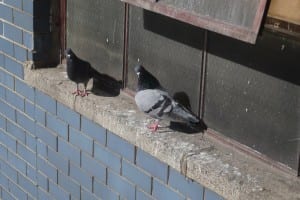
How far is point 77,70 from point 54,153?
2.43ft

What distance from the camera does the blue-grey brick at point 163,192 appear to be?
372 centimetres

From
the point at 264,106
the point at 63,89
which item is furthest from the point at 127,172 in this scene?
the point at 264,106

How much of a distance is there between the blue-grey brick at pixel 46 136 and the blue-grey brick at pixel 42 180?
0.89 ft

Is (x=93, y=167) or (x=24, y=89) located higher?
(x=24, y=89)

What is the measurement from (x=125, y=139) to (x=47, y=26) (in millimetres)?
1209

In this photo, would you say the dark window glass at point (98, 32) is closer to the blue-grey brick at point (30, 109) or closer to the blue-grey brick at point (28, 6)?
the blue-grey brick at point (28, 6)

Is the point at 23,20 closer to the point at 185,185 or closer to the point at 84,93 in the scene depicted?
the point at 84,93

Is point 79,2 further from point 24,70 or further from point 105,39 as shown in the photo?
point 24,70

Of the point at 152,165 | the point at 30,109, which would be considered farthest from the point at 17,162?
the point at 152,165

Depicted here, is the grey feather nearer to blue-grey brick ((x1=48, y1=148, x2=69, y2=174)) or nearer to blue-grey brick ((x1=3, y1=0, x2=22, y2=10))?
blue-grey brick ((x1=48, y1=148, x2=69, y2=174))

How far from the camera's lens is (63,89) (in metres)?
4.51

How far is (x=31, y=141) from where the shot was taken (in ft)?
16.7

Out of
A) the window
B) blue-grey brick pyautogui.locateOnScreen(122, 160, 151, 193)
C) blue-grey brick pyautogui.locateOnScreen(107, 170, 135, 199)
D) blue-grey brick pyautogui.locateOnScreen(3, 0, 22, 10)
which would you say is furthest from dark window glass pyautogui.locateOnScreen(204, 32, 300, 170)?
blue-grey brick pyautogui.locateOnScreen(3, 0, 22, 10)

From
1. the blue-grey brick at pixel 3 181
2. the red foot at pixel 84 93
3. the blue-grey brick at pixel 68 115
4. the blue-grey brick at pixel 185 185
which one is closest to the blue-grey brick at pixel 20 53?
the blue-grey brick at pixel 68 115
